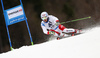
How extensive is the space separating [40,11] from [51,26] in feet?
10.9

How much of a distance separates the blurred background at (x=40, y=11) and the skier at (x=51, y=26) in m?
3.04

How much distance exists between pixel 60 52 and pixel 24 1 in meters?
6.43

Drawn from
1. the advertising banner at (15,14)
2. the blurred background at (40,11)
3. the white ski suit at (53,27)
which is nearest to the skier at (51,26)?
the white ski suit at (53,27)

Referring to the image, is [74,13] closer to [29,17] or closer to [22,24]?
[29,17]

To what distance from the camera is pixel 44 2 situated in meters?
7.61

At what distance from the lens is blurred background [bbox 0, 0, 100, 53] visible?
7.47 meters

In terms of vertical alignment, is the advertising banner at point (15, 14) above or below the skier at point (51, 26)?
above

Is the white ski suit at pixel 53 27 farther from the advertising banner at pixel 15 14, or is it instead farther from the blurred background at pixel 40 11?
the blurred background at pixel 40 11

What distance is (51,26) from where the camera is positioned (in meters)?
4.21

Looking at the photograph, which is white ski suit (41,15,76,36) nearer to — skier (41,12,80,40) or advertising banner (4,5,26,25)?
skier (41,12,80,40)

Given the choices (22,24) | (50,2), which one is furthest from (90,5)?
(22,24)

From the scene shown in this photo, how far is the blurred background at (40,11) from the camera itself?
7.47 metres

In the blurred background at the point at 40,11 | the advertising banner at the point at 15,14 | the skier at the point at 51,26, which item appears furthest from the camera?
the blurred background at the point at 40,11

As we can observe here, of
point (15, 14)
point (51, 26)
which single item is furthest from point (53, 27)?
point (15, 14)
